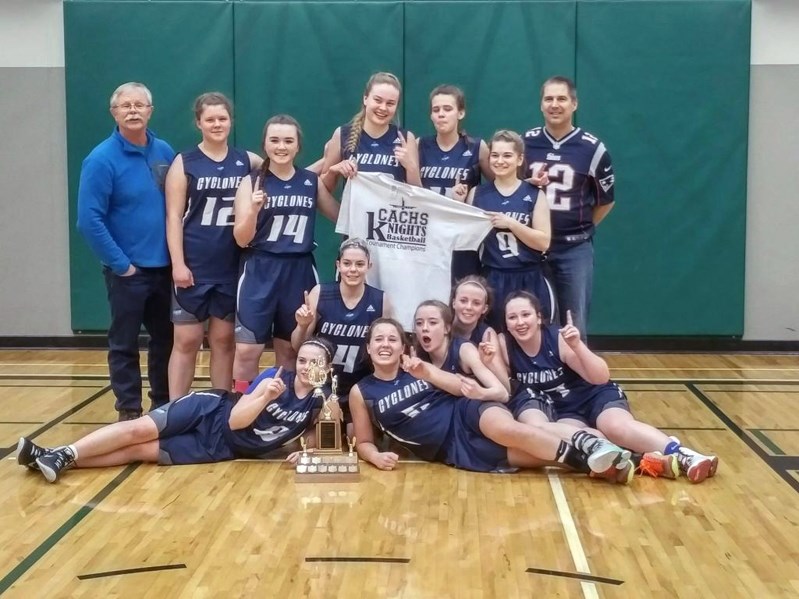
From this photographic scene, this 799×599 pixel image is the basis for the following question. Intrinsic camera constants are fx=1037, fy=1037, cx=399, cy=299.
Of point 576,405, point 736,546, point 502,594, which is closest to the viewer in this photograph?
point 502,594

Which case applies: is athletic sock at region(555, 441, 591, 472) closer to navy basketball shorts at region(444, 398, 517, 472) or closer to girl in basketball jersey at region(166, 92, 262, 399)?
navy basketball shorts at region(444, 398, 517, 472)

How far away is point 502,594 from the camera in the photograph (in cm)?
352

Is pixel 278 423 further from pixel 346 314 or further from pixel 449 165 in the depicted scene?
pixel 449 165

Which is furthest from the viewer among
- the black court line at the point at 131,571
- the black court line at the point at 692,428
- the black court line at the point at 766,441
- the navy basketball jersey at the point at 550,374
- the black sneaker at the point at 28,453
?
the black court line at the point at 692,428

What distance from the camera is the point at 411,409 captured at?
5.18 meters

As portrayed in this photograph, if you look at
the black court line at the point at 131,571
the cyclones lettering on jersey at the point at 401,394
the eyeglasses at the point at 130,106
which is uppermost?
the eyeglasses at the point at 130,106

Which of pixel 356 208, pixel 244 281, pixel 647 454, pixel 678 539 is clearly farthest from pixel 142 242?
pixel 678 539

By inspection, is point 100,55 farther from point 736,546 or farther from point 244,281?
point 736,546

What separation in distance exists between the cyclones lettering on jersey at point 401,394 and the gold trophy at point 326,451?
23 cm

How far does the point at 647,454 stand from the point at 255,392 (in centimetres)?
192

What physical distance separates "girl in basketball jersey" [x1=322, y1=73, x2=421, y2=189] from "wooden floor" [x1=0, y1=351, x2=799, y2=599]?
163cm

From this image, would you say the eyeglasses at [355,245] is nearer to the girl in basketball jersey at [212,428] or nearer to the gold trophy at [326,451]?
the girl in basketball jersey at [212,428]

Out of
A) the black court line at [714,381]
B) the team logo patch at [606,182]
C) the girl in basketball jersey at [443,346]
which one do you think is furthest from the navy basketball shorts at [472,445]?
the black court line at [714,381]

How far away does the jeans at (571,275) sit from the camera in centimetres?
597
